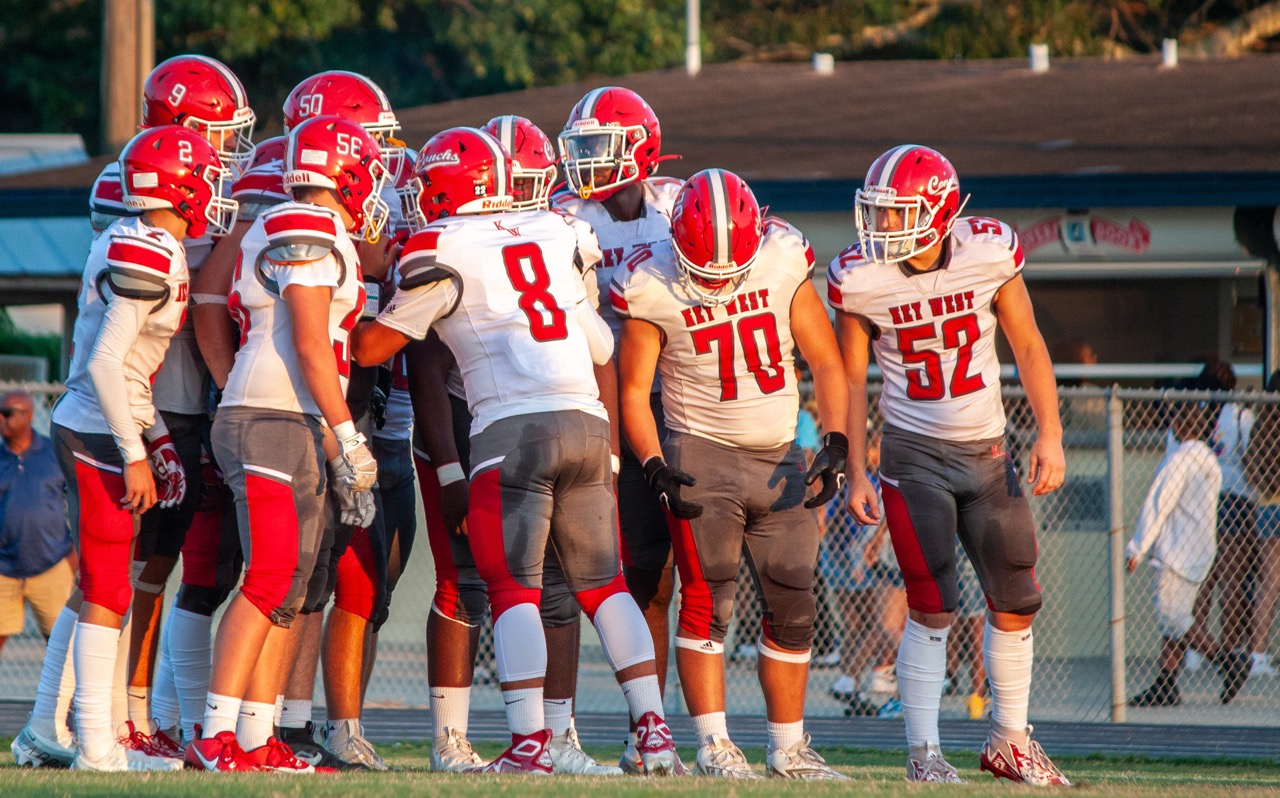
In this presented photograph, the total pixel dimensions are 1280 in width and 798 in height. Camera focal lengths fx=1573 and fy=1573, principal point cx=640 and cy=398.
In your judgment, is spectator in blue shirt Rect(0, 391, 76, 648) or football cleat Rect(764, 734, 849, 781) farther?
spectator in blue shirt Rect(0, 391, 76, 648)

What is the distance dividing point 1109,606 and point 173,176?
5485mm

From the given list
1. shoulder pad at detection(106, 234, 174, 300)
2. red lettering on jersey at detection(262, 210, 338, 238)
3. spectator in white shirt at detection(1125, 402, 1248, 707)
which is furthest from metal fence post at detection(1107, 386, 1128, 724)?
shoulder pad at detection(106, 234, 174, 300)

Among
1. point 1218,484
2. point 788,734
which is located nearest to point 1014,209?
point 1218,484

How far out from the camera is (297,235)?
5000 mm

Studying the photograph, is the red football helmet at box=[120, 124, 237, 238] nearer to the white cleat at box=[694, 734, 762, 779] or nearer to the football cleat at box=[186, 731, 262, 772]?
the football cleat at box=[186, 731, 262, 772]

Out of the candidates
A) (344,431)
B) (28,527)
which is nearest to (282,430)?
(344,431)

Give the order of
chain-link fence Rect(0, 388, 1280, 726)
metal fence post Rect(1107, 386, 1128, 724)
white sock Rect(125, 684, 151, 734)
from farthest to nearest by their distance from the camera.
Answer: chain-link fence Rect(0, 388, 1280, 726) < metal fence post Rect(1107, 386, 1128, 724) < white sock Rect(125, 684, 151, 734)

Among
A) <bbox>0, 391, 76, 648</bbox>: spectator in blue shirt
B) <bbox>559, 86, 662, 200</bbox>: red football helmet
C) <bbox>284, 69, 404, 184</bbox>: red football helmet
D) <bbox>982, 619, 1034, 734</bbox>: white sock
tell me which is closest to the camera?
<bbox>982, 619, 1034, 734</bbox>: white sock

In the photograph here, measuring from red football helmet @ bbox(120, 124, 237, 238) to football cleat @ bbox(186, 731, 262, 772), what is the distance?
1.72 m

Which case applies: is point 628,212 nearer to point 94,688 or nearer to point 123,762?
point 94,688

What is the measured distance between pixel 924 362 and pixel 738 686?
441 centimetres

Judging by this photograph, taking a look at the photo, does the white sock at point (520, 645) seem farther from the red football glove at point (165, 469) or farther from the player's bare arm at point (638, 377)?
the red football glove at point (165, 469)

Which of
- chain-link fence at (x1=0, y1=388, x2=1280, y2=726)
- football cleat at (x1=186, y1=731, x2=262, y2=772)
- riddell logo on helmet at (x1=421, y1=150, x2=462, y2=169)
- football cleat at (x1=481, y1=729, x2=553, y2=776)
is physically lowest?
chain-link fence at (x1=0, y1=388, x2=1280, y2=726)

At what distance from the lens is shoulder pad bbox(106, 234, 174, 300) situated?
5.09 metres
